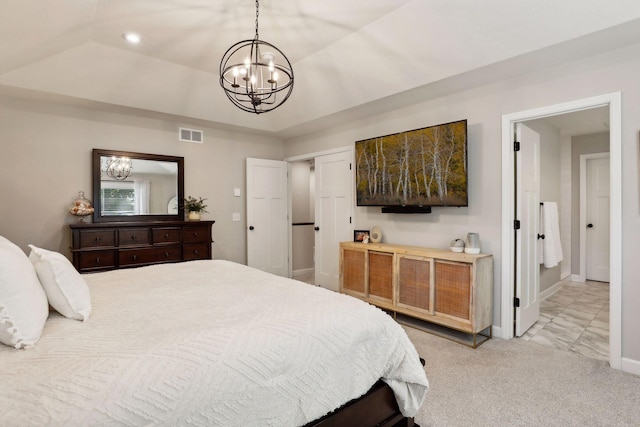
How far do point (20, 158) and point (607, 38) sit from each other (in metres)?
5.43

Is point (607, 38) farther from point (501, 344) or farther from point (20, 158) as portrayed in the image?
point (20, 158)

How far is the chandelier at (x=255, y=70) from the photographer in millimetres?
2191

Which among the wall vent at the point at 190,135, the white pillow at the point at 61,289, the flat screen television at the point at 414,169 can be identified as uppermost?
the wall vent at the point at 190,135

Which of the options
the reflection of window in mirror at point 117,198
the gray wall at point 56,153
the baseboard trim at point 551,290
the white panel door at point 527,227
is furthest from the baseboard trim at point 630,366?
the reflection of window in mirror at point 117,198

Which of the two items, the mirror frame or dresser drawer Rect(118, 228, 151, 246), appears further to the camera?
the mirror frame

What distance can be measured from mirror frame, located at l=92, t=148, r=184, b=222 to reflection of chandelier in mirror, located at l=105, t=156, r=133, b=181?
0.18ft

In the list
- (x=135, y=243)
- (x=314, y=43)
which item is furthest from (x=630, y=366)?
(x=135, y=243)

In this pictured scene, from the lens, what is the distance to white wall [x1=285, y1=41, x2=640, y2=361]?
2.47 meters

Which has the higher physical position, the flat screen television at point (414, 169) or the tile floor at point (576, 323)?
the flat screen television at point (414, 169)

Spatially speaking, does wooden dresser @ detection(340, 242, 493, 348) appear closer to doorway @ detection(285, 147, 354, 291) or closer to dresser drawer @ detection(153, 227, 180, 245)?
doorway @ detection(285, 147, 354, 291)

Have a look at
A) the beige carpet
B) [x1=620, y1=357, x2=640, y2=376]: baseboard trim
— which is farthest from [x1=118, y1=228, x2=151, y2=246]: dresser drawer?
[x1=620, y1=357, x2=640, y2=376]: baseboard trim

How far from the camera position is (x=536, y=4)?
2303 millimetres

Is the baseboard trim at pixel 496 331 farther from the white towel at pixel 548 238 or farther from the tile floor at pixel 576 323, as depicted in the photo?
the white towel at pixel 548 238

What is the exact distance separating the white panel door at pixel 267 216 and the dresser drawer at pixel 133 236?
157cm
